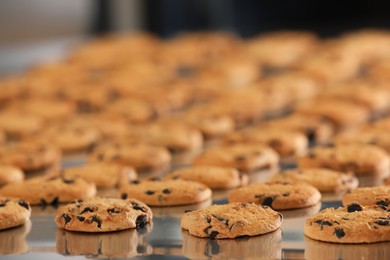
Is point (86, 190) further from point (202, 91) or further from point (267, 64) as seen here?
point (267, 64)

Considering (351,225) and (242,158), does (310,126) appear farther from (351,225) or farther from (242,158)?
(351,225)

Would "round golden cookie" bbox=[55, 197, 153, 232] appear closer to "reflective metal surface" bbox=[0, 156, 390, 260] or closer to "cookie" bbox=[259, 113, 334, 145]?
"reflective metal surface" bbox=[0, 156, 390, 260]

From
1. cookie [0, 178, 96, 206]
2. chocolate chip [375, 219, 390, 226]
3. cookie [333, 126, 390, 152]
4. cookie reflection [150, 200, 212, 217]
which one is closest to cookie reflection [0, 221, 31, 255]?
cookie [0, 178, 96, 206]

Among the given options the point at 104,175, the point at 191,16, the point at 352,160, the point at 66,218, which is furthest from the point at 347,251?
the point at 191,16

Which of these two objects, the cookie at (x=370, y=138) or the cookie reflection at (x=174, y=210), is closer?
the cookie reflection at (x=174, y=210)

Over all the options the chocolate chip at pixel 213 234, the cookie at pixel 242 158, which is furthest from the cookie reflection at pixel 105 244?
the cookie at pixel 242 158

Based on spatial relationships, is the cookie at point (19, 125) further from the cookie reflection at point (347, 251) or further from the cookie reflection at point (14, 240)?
the cookie reflection at point (347, 251)

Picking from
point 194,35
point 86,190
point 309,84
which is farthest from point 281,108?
point 194,35
